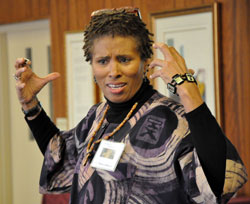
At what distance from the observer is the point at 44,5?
4516 mm

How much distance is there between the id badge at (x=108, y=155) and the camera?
1.57m

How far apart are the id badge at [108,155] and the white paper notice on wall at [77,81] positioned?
8.42 ft

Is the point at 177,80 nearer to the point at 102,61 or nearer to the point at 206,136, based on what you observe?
the point at 206,136

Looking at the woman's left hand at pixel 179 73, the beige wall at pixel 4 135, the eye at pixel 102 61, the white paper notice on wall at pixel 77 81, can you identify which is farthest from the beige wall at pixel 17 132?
the woman's left hand at pixel 179 73

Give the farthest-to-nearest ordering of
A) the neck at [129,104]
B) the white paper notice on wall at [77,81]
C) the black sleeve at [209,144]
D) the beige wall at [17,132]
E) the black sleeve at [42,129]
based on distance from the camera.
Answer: the beige wall at [17,132], the white paper notice on wall at [77,81], the black sleeve at [42,129], the neck at [129,104], the black sleeve at [209,144]

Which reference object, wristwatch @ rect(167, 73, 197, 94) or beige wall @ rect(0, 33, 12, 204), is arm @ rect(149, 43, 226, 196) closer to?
wristwatch @ rect(167, 73, 197, 94)

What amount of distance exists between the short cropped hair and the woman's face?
18 millimetres

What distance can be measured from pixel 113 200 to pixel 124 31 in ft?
1.90

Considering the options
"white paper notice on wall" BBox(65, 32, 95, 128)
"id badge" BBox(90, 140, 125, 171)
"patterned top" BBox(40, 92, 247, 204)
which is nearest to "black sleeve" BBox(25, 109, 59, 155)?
"patterned top" BBox(40, 92, 247, 204)

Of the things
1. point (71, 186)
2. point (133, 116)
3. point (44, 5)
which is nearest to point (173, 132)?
point (133, 116)

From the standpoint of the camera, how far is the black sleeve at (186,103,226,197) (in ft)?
4.24

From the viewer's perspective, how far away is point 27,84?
1866 mm

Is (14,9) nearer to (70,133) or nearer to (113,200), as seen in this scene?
(70,133)

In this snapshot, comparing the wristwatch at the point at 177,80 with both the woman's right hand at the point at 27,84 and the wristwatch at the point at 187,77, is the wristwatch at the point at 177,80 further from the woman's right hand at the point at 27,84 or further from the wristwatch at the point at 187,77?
the woman's right hand at the point at 27,84
